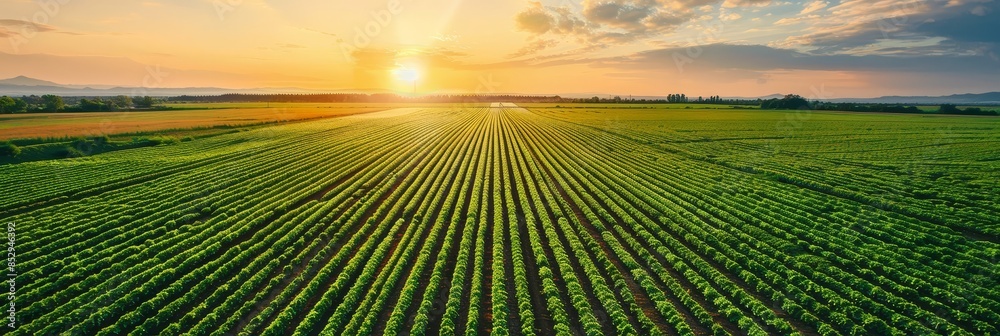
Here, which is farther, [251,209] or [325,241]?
[251,209]

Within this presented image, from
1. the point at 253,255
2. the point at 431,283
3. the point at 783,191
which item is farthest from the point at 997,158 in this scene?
the point at 253,255

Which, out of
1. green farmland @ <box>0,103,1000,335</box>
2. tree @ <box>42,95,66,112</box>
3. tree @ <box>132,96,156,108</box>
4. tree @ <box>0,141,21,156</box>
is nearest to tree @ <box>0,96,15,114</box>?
tree @ <box>42,95,66,112</box>

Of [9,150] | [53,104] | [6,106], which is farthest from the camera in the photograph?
[53,104]

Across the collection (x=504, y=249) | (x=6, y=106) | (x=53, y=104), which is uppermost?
(x=53, y=104)

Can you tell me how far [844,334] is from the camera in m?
12.3

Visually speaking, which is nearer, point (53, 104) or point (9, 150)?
point (9, 150)

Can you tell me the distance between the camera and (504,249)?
1902cm

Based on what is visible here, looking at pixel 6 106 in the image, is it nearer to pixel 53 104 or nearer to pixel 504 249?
pixel 53 104

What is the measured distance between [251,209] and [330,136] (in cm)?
4095

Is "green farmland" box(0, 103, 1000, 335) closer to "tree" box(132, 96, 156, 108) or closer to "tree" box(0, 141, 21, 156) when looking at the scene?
"tree" box(0, 141, 21, 156)

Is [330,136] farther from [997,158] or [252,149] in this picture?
[997,158]

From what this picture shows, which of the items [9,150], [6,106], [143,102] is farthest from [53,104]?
[9,150]

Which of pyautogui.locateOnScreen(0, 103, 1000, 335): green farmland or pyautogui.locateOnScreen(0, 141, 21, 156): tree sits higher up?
pyautogui.locateOnScreen(0, 141, 21, 156): tree

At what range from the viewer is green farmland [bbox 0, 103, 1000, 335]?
13164mm
